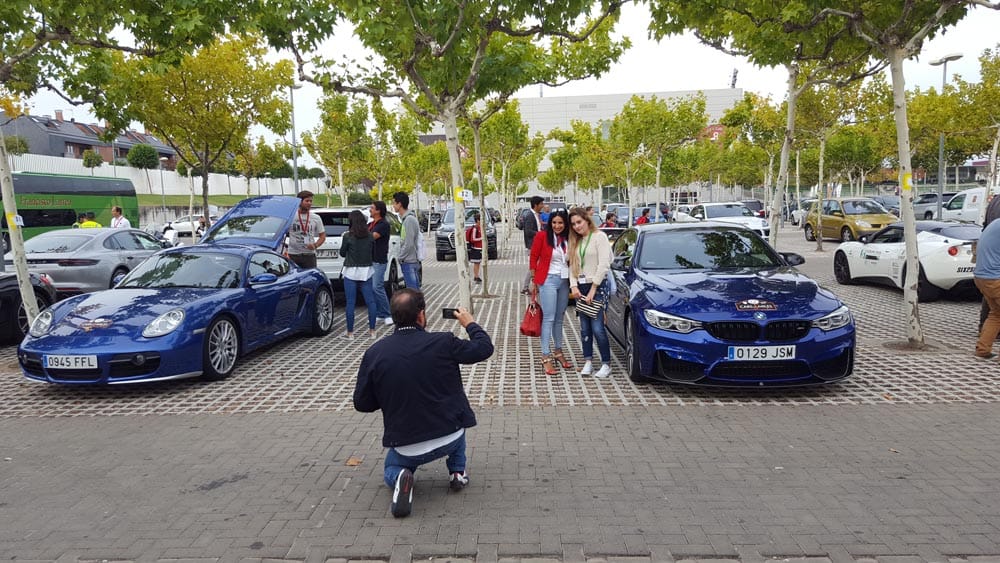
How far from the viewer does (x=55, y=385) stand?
683cm

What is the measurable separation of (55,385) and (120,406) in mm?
1206

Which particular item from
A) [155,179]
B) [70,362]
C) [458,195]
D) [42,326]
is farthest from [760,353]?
[155,179]

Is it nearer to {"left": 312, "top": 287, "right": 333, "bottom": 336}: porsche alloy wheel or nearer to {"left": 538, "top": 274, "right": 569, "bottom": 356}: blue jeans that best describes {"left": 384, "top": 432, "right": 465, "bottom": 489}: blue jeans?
{"left": 538, "top": 274, "right": 569, "bottom": 356}: blue jeans

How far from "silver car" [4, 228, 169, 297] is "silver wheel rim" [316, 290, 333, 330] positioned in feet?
15.3

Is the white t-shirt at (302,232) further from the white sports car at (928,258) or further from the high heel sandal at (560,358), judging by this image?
the white sports car at (928,258)

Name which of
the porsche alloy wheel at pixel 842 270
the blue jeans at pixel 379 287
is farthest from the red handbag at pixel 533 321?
the porsche alloy wheel at pixel 842 270

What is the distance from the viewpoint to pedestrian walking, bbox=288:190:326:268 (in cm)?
1084

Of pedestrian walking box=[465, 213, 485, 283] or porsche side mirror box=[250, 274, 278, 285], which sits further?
pedestrian walking box=[465, 213, 485, 283]

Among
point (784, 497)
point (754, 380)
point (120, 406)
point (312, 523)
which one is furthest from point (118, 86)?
point (784, 497)

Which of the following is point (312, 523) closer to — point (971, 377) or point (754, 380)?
point (754, 380)

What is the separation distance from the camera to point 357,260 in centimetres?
907

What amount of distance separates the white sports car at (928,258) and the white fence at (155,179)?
34.7 metres

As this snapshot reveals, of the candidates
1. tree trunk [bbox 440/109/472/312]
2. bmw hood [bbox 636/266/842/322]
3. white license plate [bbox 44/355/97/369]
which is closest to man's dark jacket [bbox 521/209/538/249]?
tree trunk [bbox 440/109/472/312]

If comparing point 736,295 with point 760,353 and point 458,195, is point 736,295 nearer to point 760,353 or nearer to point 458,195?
point 760,353
